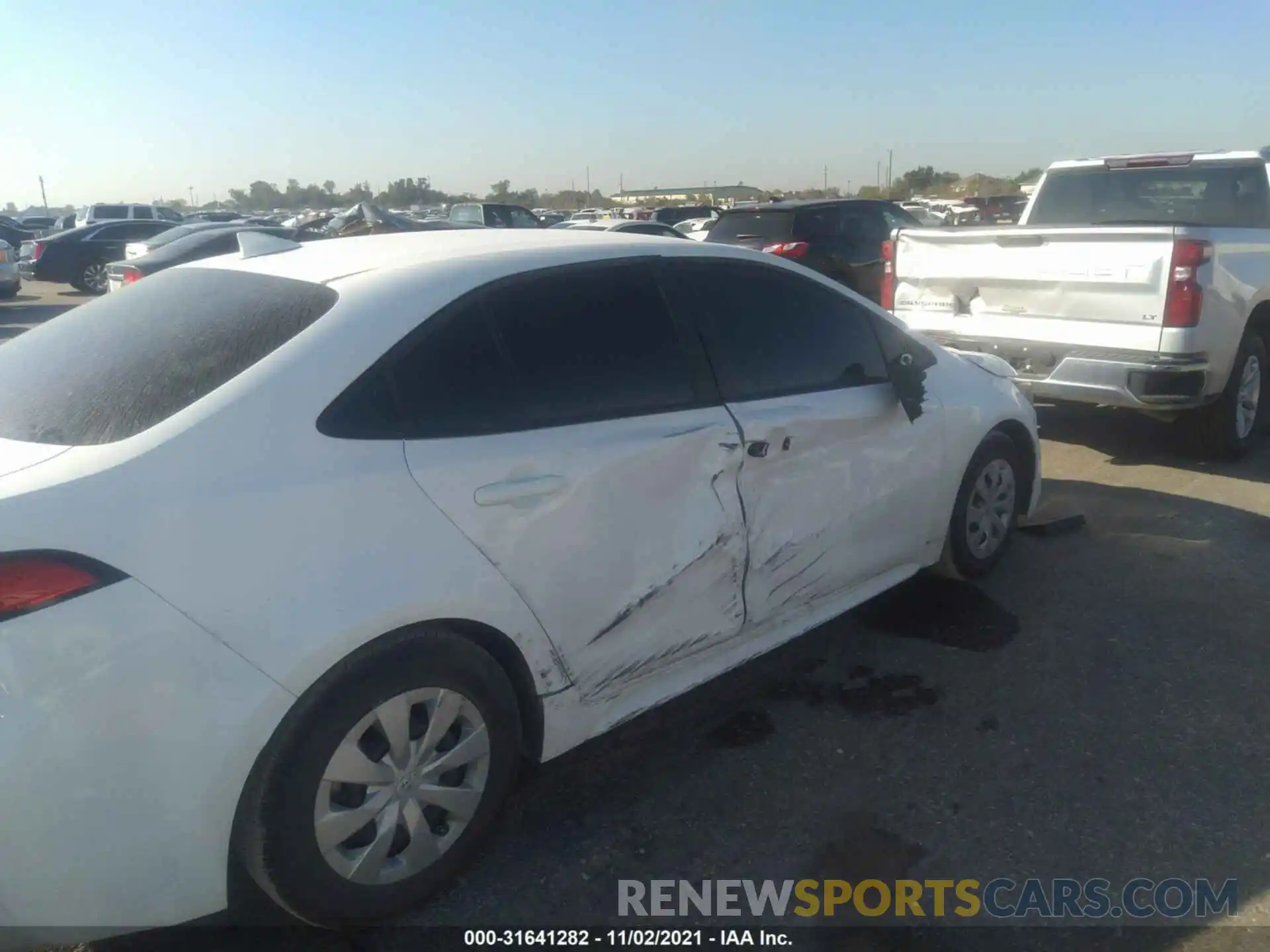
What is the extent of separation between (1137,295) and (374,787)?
5.28 m

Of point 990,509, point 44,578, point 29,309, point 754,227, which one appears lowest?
point 29,309

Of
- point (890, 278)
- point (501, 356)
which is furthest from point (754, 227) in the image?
point (501, 356)

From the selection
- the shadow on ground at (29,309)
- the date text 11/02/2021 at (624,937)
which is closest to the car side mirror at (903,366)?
the date text 11/02/2021 at (624,937)

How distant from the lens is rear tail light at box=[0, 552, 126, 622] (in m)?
1.96

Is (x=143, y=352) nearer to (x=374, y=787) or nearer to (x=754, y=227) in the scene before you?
(x=374, y=787)

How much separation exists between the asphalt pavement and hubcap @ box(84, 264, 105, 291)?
2114cm

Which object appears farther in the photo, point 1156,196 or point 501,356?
point 1156,196

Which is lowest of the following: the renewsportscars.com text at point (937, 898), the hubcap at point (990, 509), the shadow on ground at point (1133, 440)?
the renewsportscars.com text at point (937, 898)

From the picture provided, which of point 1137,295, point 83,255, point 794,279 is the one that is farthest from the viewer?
point 83,255

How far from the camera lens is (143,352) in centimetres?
264

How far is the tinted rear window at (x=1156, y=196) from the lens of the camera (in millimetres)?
7215

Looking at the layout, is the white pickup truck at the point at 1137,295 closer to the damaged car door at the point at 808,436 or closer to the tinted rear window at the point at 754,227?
the damaged car door at the point at 808,436

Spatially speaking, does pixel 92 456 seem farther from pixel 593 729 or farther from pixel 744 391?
pixel 744 391

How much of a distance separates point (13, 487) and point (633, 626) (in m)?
1.61
